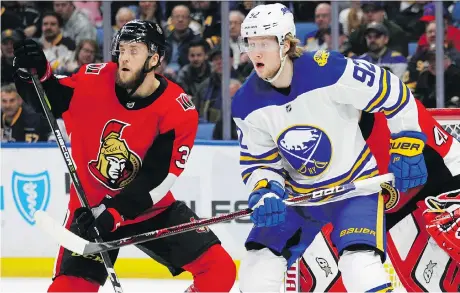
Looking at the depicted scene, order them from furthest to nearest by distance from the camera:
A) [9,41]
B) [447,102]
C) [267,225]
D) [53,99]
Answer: [9,41] → [447,102] → [53,99] → [267,225]

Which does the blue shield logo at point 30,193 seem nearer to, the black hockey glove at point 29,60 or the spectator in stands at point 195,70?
the spectator in stands at point 195,70

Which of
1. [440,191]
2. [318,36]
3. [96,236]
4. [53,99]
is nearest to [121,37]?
[53,99]

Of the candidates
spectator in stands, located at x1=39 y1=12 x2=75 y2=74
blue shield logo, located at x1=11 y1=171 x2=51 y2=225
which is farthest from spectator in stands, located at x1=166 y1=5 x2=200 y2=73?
blue shield logo, located at x1=11 y1=171 x2=51 y2=225

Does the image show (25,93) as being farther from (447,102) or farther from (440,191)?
(447,102)

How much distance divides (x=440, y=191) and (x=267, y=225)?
823 mm

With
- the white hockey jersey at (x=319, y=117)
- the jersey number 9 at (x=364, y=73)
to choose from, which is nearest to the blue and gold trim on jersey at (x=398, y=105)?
the white hockey jersey at (x=319, y=117)

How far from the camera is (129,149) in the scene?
143 inches

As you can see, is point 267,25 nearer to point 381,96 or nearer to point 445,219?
point 381,96

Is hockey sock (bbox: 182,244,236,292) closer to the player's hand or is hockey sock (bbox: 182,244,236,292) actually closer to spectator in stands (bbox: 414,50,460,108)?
the player's hand

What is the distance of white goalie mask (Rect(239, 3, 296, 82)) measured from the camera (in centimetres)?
342

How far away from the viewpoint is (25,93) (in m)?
3.75

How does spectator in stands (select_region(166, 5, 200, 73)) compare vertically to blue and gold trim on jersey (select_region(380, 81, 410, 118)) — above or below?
above

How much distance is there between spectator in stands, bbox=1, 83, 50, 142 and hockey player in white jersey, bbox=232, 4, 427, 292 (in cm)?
254

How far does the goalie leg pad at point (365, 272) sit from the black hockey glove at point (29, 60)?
1168mm
